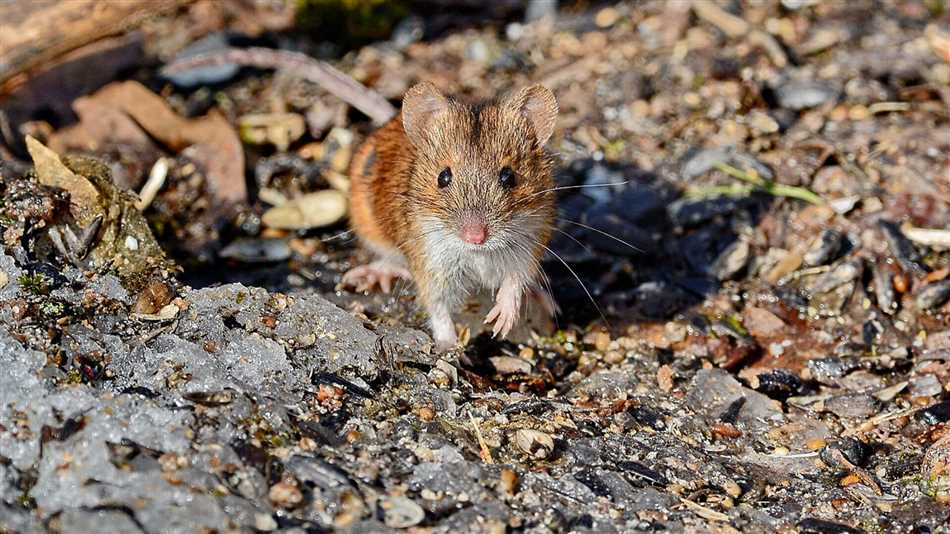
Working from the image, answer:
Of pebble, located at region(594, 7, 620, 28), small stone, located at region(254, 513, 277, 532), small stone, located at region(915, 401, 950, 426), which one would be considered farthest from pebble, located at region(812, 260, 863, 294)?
small stone, located at region(254, 513, 277, 532)

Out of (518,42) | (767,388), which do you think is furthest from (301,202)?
(767,388)

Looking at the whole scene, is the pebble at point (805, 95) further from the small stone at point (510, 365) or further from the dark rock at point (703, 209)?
the small stone at point (510, 365)

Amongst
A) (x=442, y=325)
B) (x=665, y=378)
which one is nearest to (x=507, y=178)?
(x=442, y=325)

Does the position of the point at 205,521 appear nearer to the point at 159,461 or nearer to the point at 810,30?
the point at 159,461

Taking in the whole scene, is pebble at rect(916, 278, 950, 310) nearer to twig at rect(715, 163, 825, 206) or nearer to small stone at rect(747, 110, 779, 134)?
twig at rect(715, 163, 825, 206)

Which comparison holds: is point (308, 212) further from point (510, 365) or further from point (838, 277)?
point (838, 277)

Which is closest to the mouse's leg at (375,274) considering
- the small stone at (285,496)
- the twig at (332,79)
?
the twig at (332,79)
